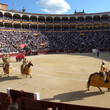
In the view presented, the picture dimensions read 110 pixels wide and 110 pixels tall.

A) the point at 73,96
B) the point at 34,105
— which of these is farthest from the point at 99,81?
the point at 34,105

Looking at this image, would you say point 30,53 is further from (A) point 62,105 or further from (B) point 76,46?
(A) point 62,105

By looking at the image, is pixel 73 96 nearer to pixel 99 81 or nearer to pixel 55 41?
pixel 99 81

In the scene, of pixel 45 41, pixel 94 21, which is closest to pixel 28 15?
pixel 45 41

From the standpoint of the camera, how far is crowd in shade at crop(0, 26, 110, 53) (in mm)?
34125

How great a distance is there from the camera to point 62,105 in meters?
4.10

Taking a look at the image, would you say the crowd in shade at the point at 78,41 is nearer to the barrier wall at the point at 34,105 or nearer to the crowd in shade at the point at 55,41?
the crowd in shade at the point at 55,41

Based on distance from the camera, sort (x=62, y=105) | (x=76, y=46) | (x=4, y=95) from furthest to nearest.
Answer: (x=76, y=46) → (x=4, y=95) → (x=62, y=105)

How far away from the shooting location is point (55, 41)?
1650 inches

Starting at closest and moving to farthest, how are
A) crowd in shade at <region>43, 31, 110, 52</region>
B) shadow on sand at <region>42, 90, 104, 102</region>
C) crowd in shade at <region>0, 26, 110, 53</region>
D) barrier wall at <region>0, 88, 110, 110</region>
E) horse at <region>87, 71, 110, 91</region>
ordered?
1. barrier wall at <region>0, 88, 110, 110</region>
2. shadow on sand at <region>42, 90, 104, 102</region>
3. horse at <region>87, 71, 110, 91</region>
4. crowd in shade at <region>0, 26, 110, 53</region>
5. crowd in shade at <region>43, 31, 110, 52</region>

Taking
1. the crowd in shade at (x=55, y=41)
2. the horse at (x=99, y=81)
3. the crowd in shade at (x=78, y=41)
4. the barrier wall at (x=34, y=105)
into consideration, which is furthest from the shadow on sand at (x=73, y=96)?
the crowd in shade at (x=78, y=41)

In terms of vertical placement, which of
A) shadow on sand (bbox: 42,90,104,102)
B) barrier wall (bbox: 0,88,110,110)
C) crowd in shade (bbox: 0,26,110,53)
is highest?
crowd in shade (bbox: 0,26,110,53)

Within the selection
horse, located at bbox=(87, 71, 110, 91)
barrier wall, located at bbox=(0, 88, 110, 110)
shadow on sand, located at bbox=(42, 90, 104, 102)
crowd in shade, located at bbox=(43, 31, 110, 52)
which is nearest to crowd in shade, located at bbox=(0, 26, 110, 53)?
crowd in shade, located at bbox=(43, 31, 110, 52)

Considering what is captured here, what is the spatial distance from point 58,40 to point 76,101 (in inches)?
1460

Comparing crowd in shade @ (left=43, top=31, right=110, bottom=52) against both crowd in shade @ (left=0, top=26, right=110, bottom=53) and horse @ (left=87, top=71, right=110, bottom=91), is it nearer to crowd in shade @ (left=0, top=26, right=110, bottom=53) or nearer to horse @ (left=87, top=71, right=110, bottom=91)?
crowd in shade @ (left=0, top=26, right=110, bottom=53)
